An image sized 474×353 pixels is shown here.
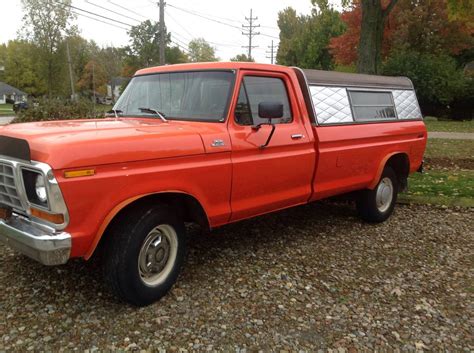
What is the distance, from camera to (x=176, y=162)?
11.4 feet

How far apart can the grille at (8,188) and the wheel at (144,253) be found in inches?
28.2

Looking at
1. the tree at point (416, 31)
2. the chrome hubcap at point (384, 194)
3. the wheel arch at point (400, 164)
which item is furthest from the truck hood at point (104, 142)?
the tree at point (416, 31)

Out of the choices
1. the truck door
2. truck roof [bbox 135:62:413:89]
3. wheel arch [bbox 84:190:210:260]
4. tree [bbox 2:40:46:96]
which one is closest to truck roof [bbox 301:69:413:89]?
truck roof [bbox 135:62:413:89]

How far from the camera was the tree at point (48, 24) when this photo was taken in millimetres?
40875

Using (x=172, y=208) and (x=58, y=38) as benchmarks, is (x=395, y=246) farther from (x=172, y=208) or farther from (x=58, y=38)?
(x=58, y=38)

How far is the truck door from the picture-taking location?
401cm

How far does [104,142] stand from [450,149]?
459 inches

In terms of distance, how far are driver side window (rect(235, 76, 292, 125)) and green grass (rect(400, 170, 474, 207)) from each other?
3.44 metres

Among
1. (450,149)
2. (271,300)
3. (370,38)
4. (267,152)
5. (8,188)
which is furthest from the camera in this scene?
(450,149)

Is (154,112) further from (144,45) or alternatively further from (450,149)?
(144,45)

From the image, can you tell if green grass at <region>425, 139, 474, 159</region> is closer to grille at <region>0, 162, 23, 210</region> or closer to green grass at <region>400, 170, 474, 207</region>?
green grass at <region>400, 170, 474, 207</region>

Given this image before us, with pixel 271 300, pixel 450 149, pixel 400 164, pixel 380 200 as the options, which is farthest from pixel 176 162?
pixel 450 149

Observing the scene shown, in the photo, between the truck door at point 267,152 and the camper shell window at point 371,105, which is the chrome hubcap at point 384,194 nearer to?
the camper shell window at point 371,105

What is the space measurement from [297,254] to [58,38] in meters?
43.9
